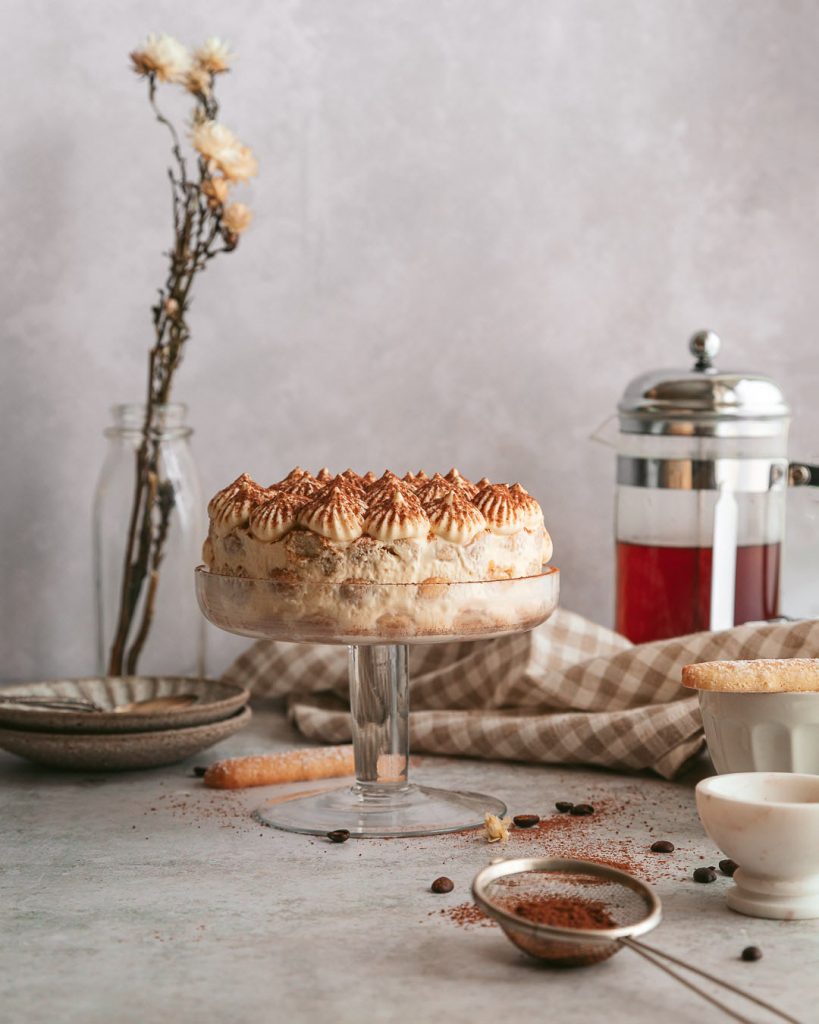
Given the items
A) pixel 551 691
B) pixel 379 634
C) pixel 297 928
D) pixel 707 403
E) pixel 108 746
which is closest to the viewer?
pixel 297 928

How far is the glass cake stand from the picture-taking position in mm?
1276

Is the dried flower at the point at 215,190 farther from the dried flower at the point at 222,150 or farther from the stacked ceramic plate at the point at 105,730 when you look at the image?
the stacked ceramic plate at the point at 105,730

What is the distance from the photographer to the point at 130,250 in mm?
2156

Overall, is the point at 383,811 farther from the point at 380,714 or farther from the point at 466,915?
the point at 466,915

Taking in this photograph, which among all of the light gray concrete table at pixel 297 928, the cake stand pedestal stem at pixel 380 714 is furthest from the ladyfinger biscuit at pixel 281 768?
the cake stand pedestal stem at pixel 380 714

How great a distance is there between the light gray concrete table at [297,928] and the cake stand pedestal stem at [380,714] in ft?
0.42

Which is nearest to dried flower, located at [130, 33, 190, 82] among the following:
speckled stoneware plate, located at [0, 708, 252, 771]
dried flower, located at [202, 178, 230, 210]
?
dried flower, located at [202, 178, 230, 210]

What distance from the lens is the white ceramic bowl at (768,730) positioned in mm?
1283

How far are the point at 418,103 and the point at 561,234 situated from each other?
0.31 m

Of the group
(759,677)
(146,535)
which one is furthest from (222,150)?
(759,677)

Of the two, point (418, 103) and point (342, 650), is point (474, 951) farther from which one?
point (418, 103)

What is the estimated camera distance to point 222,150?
189 cm

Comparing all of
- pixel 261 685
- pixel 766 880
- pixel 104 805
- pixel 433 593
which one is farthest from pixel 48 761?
pixel 766 880

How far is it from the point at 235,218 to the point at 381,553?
0.81 metres
